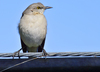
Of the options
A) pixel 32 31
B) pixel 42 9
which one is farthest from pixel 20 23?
pixel 42 9

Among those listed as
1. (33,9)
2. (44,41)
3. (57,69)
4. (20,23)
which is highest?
(33,9)

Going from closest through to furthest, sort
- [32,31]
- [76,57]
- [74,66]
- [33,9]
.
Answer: [74,66], [76,57], [32,31], [33,9]

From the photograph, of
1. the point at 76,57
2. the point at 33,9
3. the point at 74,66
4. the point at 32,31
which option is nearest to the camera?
the point at 74,66

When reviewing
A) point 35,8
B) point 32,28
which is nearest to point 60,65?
Answer: point 32,28

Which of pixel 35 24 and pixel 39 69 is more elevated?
pixel 35 24

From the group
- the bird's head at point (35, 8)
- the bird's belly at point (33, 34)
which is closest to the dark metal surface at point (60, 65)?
the bird's belly at point (33, 34)

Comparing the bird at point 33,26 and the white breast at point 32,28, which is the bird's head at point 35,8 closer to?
the bird at point 33,26

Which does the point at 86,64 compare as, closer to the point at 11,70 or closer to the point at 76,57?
the point at 76,57
